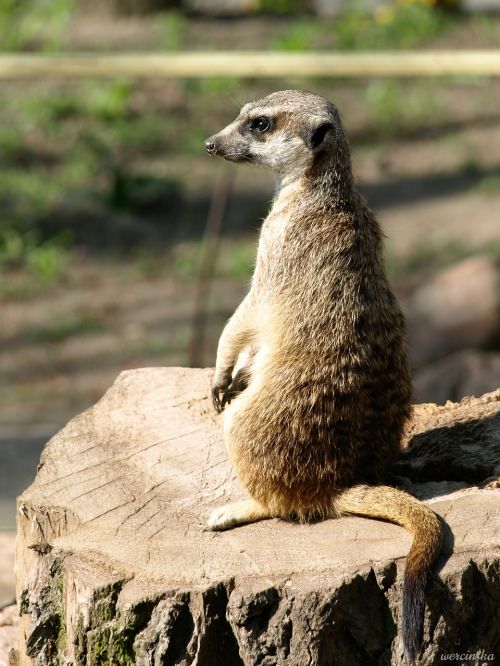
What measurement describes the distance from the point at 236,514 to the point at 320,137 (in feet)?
3.77

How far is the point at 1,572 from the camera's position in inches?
195

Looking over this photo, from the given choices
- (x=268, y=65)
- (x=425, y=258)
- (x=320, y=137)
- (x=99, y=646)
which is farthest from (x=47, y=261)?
(x=99, y=646)

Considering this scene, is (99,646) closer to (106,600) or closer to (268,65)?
(106,600)

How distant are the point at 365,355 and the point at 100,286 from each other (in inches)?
217

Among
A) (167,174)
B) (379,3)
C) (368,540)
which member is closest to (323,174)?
(368,540)

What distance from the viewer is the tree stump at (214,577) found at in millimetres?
2750

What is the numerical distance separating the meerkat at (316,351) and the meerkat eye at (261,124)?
11 millimetres

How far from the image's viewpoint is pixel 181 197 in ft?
30.4

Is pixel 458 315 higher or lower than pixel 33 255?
lower

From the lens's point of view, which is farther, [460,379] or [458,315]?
[458,315]

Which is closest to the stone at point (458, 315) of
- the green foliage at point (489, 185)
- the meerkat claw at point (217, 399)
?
the green foliage at point (489, 185)

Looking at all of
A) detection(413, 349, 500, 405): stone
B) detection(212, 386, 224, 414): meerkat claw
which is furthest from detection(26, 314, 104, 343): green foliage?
detection(212, 386, 224, 414): meerkat claw

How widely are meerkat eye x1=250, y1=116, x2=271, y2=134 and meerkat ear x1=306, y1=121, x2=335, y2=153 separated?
0.18 m

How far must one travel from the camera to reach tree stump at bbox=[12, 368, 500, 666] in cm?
275
